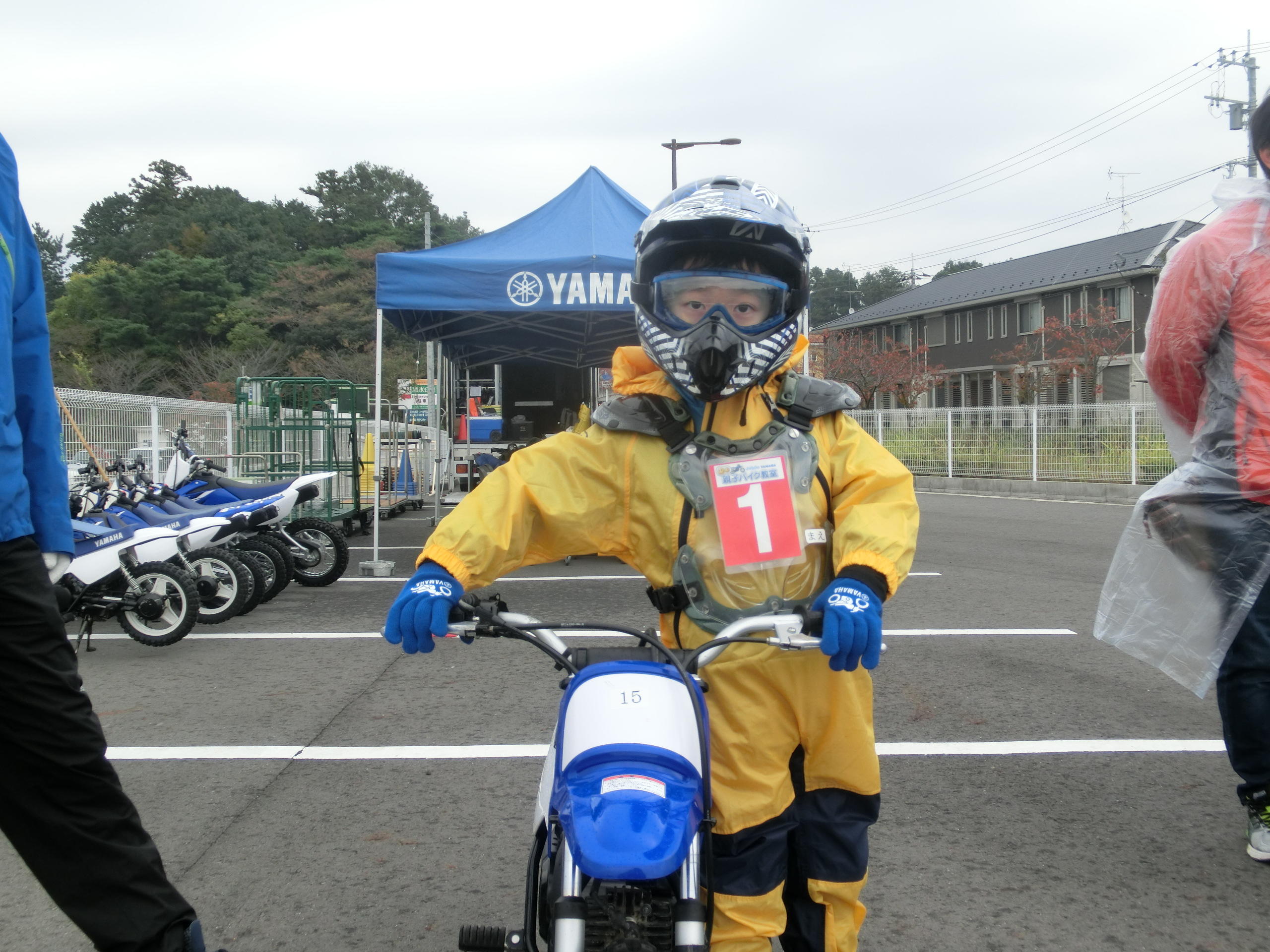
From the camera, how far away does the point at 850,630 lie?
6.01 feet

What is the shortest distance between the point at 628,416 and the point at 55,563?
54.3 inches

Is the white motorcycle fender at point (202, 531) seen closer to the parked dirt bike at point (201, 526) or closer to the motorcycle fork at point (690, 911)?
the parked dirt bike at point (201, 526)

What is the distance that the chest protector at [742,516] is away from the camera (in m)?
2.20

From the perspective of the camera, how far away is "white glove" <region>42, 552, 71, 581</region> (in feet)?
7.93

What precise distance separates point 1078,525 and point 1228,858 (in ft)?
33.1

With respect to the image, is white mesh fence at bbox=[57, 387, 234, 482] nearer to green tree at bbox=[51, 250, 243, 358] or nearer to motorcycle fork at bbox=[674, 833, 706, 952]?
motorcycle fork at bbox=[674, 833, 706, 952]

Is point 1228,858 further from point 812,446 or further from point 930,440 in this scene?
point 930,440

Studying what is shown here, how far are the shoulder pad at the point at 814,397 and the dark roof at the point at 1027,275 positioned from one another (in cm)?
3172

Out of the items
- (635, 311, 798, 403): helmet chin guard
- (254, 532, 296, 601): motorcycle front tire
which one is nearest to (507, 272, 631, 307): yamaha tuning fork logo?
(254, 532, 296, 601): motorcycle front tire

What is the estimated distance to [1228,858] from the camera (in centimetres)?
321

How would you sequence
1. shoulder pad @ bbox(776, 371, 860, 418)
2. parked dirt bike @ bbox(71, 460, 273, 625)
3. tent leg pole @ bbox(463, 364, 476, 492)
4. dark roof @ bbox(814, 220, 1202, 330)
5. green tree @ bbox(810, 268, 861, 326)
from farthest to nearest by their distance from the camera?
green tree @ bbox(810, 268, 861, 326) → dark roof @ bbox(814, 220, 1202, 330) → tent leg pole @ bbox(463, 364, 476, 492) → parked dirt bike @ bbox(71, 460, 273, 625) → shoulder pad @ bbox(776, 371, 860, 418)

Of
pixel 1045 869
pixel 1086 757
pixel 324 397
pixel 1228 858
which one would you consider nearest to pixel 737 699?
pixel 1045 869

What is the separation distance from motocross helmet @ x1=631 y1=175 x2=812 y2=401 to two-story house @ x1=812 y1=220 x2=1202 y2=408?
28421 mm

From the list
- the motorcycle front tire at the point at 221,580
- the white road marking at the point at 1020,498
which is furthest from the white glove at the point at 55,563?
the white road marking at the point at 1020,498
